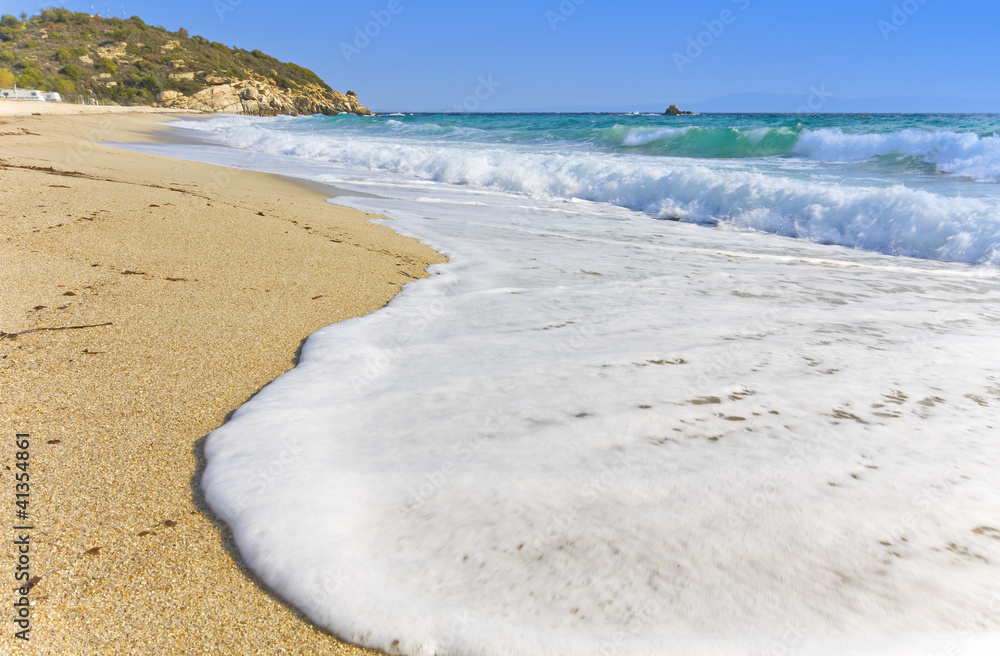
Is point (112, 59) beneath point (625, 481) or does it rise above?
above

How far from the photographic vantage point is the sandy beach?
120cm

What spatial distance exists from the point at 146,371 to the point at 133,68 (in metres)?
65.0

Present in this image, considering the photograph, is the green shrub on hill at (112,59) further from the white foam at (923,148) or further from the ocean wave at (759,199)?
the white foam at (923,148)

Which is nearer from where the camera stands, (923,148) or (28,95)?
(923,148)

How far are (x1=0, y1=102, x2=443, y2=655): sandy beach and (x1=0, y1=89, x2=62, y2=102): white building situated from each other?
45.3m

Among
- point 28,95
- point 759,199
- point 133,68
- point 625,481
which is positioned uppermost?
point 133,68

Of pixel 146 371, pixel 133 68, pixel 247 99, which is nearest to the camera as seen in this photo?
pixel 146 371

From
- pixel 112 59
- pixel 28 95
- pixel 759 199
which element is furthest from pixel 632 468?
pixel 112 59

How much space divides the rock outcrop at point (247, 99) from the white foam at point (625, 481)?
2312 inches

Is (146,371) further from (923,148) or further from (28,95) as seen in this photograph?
(28,95)

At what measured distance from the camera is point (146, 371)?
2.13 meters

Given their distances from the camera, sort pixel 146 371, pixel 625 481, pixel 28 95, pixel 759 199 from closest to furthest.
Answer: pixel 625 481, pixel 146 371, pixel 759 199, pixel 28 95

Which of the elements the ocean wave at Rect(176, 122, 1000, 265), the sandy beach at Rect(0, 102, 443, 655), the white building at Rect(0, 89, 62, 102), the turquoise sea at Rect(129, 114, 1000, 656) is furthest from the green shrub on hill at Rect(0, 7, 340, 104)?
the turquoise sea at Rect(129, 114, 1000, 656)

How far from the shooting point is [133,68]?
52.8 metres
